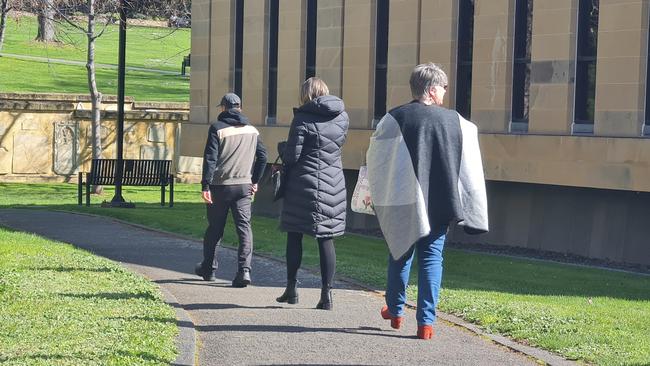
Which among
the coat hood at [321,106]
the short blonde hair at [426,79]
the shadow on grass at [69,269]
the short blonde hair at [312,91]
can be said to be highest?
the short blonde hair at [426,79]

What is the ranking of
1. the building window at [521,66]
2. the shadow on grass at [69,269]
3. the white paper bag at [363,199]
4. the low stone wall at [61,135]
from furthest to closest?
the low stone wall at [61,135], the building window at [521,66], the shadow on grass at [69,269], the white paper bag at [363,199]

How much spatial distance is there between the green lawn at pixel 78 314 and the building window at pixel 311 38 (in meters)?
13.2

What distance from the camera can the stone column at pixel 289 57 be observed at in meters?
26.5

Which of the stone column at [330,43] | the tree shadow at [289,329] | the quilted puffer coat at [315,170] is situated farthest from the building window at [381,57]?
the tree shadow at [289,329]

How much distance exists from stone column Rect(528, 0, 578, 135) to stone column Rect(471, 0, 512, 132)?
656mm

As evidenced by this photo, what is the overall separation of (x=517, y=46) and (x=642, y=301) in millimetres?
8550

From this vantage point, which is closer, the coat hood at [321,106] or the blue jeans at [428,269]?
the blue jeans at [428,269]

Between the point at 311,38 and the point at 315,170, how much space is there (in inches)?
655

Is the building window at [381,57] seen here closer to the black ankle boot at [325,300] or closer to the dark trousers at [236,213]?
the dark trousers at [236,213]

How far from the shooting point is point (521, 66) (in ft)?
69.4

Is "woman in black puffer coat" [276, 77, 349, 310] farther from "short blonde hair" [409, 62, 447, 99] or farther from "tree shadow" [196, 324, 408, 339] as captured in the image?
"short blonde hair" [409, 62, 447, 99]

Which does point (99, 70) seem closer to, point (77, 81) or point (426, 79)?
point (77, 81)

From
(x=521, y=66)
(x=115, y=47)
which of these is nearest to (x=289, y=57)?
(x=521, y=66)

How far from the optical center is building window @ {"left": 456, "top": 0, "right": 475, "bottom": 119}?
2228 centimetres
